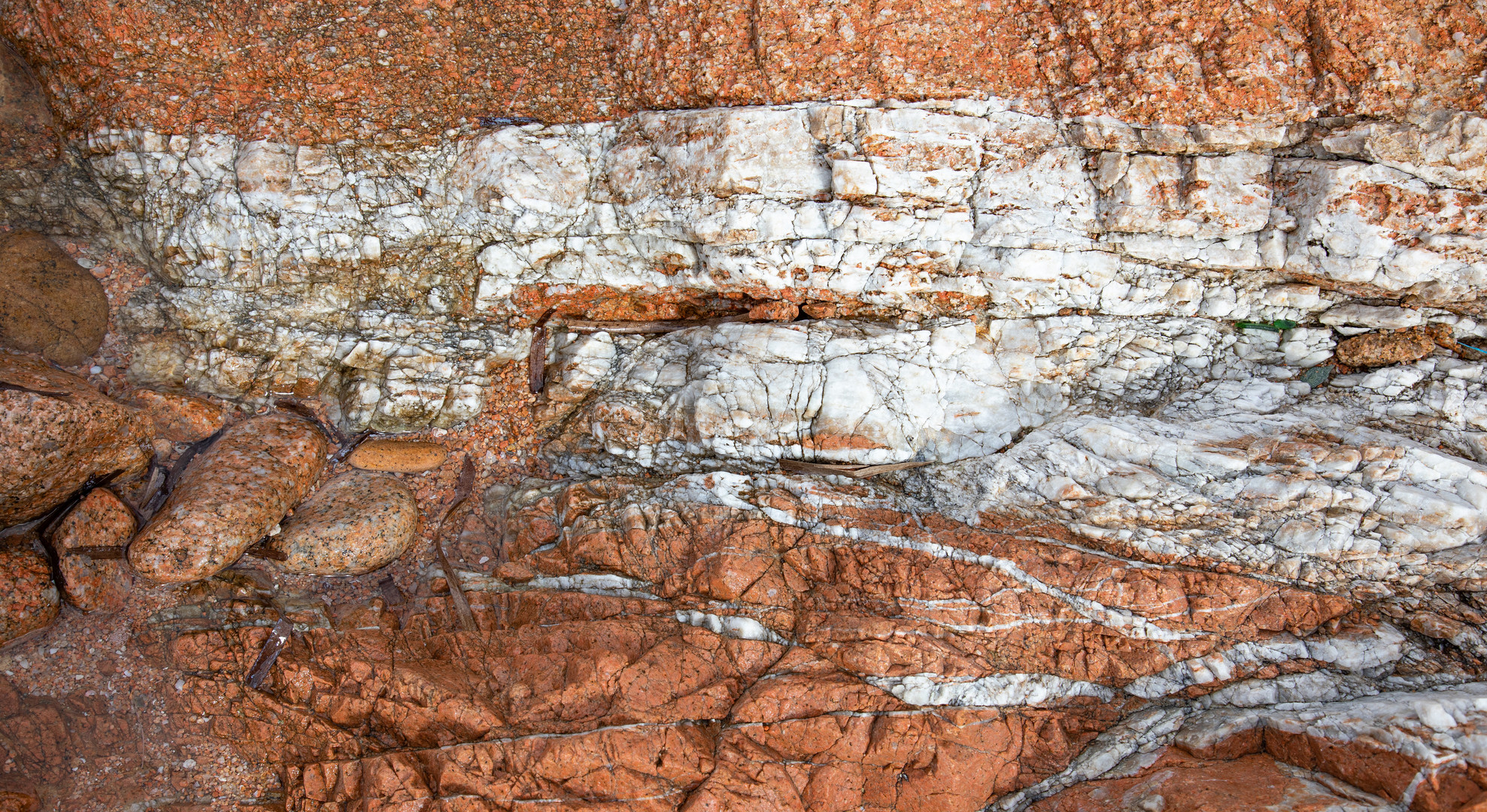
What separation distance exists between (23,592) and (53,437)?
3.01 ft

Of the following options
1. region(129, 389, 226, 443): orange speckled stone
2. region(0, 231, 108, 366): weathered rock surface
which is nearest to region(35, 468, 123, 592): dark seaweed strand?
region(129, 389, 226, 443): orange speckled stone

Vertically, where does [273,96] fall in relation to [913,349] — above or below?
above

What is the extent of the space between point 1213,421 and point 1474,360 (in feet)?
4.45

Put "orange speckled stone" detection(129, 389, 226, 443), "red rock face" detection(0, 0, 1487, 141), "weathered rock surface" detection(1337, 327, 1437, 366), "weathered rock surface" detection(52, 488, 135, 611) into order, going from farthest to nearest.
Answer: "orange speckled stone" detection(129, 389, 226, 443) < "weathered rock surface" detection(52, 488, 135, 611) < "weathered rock surface" detection(1337, 327, 1437, 366) < "red rock face" detection(0, 0, 1487, 141)

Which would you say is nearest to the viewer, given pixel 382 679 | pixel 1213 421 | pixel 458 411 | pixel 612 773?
pixel 612 773

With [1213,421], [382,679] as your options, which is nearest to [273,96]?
[382,679]

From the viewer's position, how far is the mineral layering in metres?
3.58

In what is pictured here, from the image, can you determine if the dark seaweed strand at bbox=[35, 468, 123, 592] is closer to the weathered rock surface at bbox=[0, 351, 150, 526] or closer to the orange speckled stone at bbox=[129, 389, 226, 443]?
the weathered rock surface at bbox=[0, 351, 150, 526]

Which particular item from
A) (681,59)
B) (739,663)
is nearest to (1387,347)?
(739,663)

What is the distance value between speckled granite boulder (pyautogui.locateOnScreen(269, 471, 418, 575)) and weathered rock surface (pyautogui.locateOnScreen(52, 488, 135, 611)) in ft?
2.86

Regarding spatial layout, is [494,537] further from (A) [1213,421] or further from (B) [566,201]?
(A) [1213,421]

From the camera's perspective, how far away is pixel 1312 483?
367 cm

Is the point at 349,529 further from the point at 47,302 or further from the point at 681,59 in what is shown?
the point at 681,59

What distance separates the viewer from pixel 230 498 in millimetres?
4195
